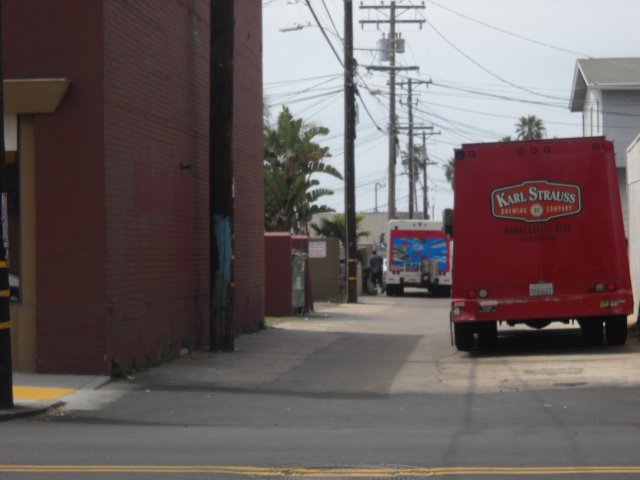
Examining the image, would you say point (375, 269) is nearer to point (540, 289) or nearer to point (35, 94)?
point (540, 289)

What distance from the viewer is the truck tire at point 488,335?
18359 millimetres

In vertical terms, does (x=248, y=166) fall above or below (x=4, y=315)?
above

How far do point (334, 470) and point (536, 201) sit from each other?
10.1 meters

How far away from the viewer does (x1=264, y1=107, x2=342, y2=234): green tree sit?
39906mm

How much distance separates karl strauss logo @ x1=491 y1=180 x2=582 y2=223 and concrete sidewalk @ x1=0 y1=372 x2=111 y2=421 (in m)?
6.92

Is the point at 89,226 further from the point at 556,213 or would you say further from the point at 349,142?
the point at 349,142

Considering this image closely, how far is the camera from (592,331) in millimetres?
18562

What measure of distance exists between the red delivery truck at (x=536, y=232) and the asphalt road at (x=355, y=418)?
887 millimetres

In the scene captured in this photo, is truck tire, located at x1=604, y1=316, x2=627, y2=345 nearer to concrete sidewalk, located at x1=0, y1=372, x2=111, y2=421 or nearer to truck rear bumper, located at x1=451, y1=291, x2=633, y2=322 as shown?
truck rear bumper, located at x1=451, y1=291, x2=633, y2=322

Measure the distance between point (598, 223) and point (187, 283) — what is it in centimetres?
657

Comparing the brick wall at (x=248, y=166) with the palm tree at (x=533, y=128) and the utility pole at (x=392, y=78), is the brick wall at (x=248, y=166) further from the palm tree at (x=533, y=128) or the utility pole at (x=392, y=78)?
the palm tree at (x=533, y=128)

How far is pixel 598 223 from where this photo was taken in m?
17.4

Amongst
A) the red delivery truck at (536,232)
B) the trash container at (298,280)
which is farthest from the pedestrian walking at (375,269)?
the red delivery truck at (536,232)

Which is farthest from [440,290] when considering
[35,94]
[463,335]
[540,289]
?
[35,94]
